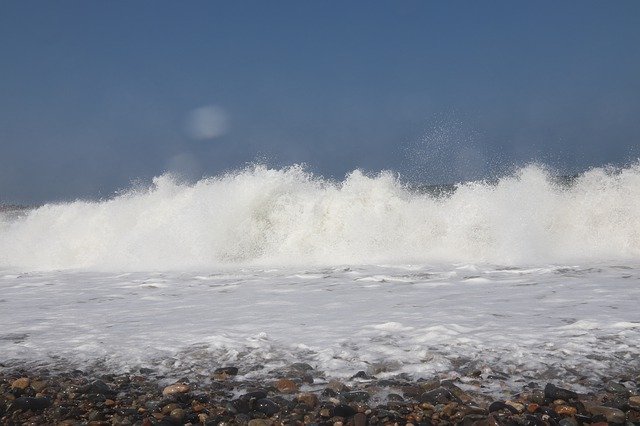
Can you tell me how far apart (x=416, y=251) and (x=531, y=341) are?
24.2ft

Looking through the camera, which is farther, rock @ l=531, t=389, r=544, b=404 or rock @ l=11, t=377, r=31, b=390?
rock @ l=11, t=377, r=31, b=390

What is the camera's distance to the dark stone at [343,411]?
9.28 feet

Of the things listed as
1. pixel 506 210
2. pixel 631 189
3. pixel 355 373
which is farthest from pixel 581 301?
pixel 631 189

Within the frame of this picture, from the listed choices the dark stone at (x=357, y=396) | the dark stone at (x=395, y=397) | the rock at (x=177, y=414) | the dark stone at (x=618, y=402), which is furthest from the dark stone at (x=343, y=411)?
the dark stone at (x=618, y=402)

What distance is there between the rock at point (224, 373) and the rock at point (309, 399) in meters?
0.64

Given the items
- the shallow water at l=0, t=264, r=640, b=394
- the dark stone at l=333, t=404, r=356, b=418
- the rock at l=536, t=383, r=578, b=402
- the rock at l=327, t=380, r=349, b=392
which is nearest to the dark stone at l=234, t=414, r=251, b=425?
the dark stone at l=333, t=404, r=356, b=418

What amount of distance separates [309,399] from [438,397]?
29.5 inches

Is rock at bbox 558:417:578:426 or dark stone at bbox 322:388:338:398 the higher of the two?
dark stone at bbox 322:388:338:398

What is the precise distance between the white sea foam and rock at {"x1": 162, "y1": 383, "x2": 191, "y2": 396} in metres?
7.11

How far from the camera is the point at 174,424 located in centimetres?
281

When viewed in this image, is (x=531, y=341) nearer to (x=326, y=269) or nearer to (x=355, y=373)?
(x=355, y=373)

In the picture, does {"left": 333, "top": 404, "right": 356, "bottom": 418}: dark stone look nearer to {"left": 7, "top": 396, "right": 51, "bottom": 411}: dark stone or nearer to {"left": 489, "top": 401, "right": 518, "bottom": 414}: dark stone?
{"left": 489, "top": 401, "right": 518, "bottom": 414}: dark stone

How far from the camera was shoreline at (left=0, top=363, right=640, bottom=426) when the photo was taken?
2764 millimetres

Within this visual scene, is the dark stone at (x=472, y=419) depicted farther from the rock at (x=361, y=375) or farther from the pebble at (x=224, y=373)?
the pebble at (x=224, y=373)
